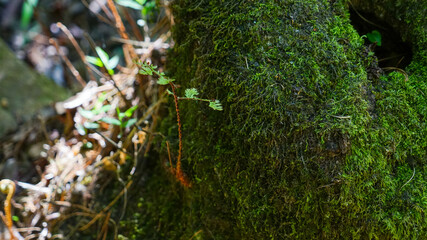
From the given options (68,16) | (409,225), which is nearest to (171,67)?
(409,225)

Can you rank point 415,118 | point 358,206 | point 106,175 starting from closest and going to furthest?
point 358,206 < point 415,118 < point 106,175

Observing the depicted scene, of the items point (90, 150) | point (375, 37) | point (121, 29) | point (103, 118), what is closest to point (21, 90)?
point (90, 150)

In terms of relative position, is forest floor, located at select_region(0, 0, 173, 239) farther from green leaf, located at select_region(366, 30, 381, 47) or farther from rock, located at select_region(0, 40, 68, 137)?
green leaf, located at select_region(366, 30, 381, 47)

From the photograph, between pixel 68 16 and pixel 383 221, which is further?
pixel 68 16

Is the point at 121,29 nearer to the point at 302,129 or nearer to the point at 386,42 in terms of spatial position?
the point at 302,129

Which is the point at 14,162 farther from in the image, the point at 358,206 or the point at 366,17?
the point at 366,17

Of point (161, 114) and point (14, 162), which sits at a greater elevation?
point (161, 114)

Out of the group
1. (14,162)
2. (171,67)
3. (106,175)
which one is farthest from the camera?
(14,162)

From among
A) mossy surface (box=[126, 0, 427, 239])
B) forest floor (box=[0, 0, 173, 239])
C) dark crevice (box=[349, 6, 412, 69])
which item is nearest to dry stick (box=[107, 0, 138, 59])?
forest floor (box=[0, 0, 173, 239])
